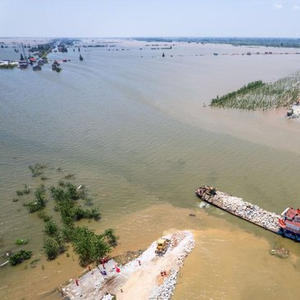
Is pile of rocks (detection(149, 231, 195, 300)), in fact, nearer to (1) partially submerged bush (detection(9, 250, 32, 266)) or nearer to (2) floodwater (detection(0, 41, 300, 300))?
(2) floodwater (detection(0, 41, 300, 300))

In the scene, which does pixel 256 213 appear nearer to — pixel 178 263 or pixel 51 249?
pixel 178 263

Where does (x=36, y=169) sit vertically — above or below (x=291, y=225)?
below

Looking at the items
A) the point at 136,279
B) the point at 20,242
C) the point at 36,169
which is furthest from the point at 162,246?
the point at 36,169

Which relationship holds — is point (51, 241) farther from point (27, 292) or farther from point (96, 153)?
point (96, 153)

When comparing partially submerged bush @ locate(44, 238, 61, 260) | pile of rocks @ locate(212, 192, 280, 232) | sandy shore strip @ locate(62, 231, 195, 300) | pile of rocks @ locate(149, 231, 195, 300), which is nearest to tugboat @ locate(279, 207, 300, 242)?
pile of rocks @ locate(212, 192, 280, 232)

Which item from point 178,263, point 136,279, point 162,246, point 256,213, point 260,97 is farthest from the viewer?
point 260,97

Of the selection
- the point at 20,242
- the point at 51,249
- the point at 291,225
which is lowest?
the point at 20,242

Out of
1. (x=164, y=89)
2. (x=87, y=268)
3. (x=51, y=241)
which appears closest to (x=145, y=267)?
(x=87, y=268)
